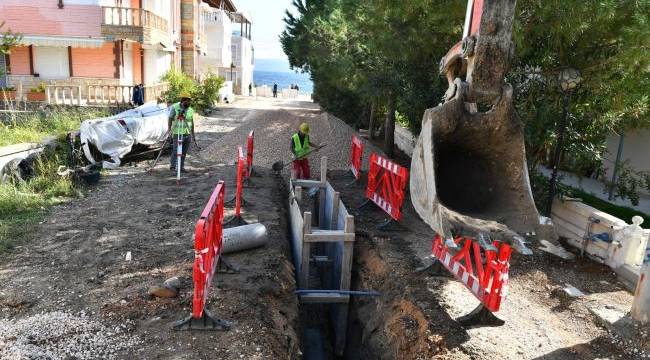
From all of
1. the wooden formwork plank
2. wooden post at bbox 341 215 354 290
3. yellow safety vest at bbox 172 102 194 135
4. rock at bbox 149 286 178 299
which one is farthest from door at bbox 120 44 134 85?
rock at bbox 149 286 178 299

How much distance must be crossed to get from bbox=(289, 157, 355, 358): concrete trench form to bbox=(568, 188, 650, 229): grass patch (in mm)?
5056

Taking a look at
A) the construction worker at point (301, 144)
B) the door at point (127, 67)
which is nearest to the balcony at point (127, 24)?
the door at point (127, 67)

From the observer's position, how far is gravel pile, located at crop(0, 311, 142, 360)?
15.5ft

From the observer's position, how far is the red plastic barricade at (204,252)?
4762 millimetres

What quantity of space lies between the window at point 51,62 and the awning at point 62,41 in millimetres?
708

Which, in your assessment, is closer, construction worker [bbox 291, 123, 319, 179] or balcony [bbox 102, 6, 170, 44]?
construction worker [bbox 291, 123, 319, 179]

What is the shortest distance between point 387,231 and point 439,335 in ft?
11.2

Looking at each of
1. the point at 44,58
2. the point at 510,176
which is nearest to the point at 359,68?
the point at 510,176

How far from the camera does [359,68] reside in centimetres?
1427

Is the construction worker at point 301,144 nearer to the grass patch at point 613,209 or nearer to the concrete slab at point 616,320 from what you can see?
the grass patch at point 613,209

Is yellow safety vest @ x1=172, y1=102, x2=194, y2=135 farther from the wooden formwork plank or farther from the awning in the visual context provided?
the awning

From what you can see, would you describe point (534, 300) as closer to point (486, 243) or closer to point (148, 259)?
point (486, 243)

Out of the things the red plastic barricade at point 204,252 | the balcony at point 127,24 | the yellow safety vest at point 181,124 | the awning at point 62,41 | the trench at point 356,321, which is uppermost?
the balcony at point 127,24

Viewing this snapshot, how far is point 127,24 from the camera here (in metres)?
21.1
